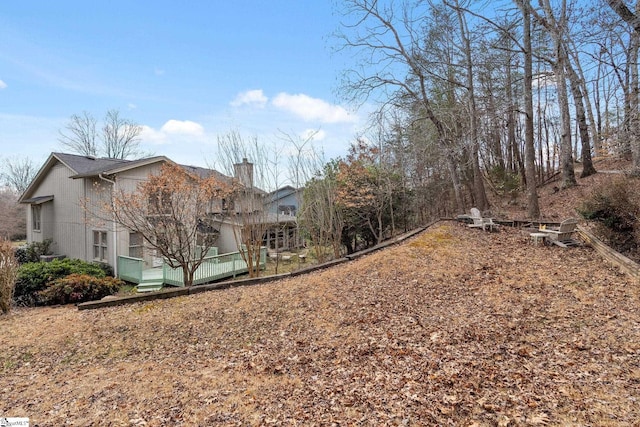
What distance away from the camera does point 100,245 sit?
13078 mm

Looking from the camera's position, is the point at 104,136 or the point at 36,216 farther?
the point at 104,136

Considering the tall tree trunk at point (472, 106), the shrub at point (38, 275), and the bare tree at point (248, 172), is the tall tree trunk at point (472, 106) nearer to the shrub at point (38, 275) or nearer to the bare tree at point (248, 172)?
the bare tree at point (248, 172)

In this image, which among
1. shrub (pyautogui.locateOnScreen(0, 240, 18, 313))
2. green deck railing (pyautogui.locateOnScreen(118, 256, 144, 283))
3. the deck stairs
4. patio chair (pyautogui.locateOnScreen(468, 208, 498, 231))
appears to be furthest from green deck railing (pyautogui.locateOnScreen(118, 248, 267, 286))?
patio chair (pyautogui.locateOnScreen(468, 208, 498, 231))

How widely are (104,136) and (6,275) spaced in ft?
99.0

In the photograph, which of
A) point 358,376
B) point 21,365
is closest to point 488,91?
point 358,376

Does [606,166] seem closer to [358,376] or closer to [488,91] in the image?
[488,91]

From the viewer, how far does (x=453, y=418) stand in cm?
241

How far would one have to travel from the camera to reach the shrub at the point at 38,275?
9805 mm

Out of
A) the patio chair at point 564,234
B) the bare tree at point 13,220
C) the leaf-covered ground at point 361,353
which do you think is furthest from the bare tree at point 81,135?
the patio chair at point 564,234

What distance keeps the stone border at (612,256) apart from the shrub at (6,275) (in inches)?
485

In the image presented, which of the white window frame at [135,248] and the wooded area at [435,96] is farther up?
the wooded area at [435,96]

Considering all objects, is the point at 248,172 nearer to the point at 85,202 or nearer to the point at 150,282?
the point at 150,282

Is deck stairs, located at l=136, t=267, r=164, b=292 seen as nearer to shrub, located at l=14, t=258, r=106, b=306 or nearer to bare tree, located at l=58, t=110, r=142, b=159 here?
shrub, located at l=14, t=258, r=106, b=306

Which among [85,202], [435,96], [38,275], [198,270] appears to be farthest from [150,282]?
[435,96]
